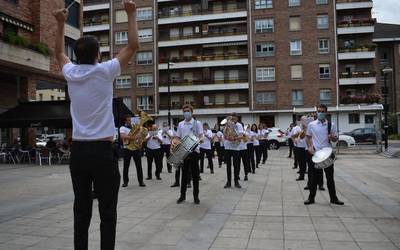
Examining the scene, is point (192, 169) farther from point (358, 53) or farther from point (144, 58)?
point (144, 58)

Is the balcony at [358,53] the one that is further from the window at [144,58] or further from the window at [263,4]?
the window at [144,58]

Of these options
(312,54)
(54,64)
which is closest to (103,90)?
(54,64)

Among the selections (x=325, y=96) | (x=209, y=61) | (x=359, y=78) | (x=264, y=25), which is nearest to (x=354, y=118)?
(x=325, y=96)

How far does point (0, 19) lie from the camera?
76.3 ft

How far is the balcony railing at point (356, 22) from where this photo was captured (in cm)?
5559

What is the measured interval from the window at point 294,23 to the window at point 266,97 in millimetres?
8739

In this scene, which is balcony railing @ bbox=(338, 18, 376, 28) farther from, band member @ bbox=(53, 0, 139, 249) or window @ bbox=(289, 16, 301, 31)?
band member @ bbox=(53, 0, 139, 249)

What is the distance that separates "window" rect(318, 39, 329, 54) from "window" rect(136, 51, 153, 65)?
22.8 m

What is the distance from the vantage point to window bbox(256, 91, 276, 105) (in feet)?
188

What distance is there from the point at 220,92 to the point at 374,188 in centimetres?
4819

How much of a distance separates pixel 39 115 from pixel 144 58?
135 feet

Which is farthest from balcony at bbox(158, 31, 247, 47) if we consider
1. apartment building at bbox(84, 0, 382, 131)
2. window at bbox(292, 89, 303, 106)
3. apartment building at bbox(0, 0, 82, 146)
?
apartment building at bbox(0, 0, 82, 146)

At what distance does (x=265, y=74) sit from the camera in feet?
190

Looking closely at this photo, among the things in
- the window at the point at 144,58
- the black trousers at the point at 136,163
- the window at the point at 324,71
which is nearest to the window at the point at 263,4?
the window at the point at 324,71
